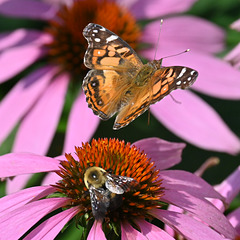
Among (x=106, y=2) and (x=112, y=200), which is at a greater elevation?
(x=106, y=2)

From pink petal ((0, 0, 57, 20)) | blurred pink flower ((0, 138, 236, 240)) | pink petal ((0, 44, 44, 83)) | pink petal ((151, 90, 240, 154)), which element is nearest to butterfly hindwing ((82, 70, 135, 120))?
blurred pink flower ((0, 138, 236, 240))

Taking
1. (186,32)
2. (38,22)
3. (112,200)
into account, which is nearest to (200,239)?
(112,200)

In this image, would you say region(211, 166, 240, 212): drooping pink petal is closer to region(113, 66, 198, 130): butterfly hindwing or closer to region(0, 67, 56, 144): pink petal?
region(113, 66, 198, 130): butterfly hindwing

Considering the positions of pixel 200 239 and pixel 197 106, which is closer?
pixel 200 239

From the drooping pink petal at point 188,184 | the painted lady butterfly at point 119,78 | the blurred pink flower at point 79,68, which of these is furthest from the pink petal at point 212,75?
the drooping pink petal at point 188,184

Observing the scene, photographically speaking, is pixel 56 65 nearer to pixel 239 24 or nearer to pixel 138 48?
pixel 138 48

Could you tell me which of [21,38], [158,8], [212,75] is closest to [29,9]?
[21,38]

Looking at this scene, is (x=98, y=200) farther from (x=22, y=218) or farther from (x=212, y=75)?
(x=212, y=75)
